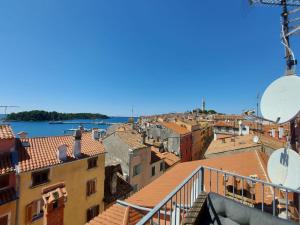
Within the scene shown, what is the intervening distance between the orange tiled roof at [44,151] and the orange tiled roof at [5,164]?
0.52 m

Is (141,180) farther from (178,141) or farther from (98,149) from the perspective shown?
(178,141)

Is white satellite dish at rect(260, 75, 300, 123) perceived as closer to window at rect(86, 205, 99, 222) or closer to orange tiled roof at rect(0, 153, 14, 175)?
orange tiled roof at rect(0, 153, 14, 175)

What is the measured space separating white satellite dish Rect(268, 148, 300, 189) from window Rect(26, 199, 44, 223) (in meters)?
13.8

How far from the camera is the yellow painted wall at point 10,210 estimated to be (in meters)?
11.3

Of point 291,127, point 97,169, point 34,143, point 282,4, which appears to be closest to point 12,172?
point 34,143

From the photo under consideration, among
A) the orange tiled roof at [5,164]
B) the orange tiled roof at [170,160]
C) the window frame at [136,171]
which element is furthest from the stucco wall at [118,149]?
the orange tiled roof at [5,164]

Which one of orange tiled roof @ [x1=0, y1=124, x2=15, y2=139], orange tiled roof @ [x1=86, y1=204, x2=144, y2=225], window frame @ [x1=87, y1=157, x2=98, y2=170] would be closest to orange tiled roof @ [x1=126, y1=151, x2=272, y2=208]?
orange tiled roof @ [x1=86, y1=204, x2=144, y2=225]

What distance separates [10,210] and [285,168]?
46.0ft

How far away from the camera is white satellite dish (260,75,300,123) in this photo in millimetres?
4602

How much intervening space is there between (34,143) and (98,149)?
537 cm

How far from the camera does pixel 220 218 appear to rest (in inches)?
155

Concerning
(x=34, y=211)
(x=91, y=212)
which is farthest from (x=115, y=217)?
(x=91, y=212)

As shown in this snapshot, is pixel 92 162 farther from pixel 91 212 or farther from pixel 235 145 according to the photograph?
pixel 235 145

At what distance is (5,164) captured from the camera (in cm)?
1235
